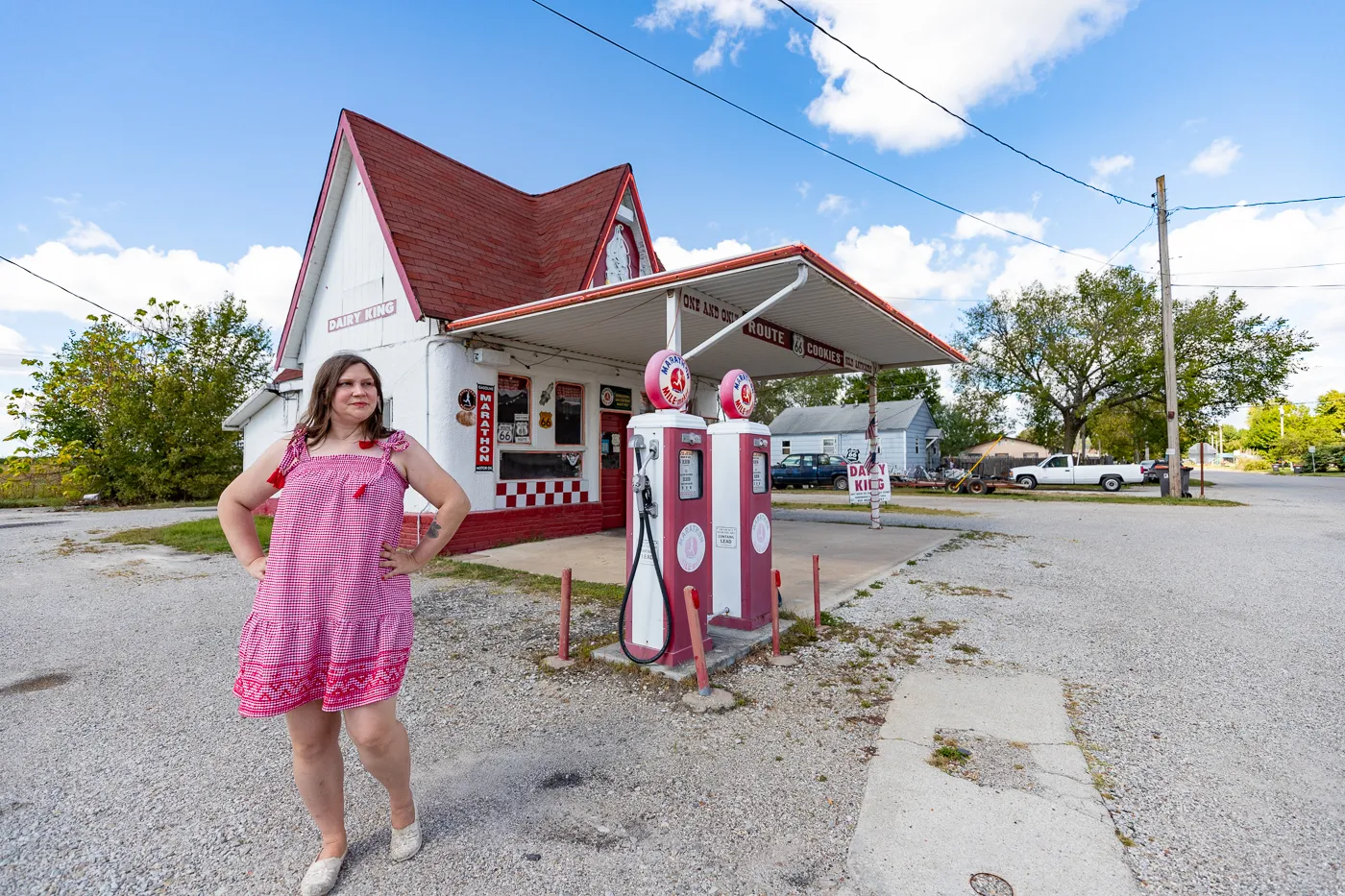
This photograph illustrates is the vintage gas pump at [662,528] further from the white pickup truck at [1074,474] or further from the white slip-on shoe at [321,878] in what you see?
the white pickup truck at [1074,474]

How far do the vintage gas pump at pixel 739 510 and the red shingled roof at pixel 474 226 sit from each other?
5371 millimetres

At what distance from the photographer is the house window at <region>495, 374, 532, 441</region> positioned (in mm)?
9391

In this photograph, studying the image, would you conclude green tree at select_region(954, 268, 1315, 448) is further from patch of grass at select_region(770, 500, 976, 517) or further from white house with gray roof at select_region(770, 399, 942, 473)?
patch of grass at select_region(770, 500, 976, 517)

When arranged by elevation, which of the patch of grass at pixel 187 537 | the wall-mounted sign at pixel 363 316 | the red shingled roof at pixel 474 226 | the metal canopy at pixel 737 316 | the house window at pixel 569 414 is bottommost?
the patch of grass at pixel 187 537

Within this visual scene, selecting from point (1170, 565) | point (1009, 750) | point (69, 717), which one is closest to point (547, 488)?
point (69, 717)

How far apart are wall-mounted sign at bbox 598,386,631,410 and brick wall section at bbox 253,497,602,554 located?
69.9 inches

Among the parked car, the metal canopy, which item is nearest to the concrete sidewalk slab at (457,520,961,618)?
the metal canopy

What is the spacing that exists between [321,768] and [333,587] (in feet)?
2.18

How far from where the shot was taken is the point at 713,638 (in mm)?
4863

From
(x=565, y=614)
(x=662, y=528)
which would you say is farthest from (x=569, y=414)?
(x=662, y=528)

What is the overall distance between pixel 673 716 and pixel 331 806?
1.81 metres

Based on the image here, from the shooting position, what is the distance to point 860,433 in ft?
107

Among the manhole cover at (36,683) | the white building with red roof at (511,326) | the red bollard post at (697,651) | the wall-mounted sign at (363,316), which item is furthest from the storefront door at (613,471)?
the manhole cover at (36,683)

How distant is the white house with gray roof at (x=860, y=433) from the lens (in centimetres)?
3238
